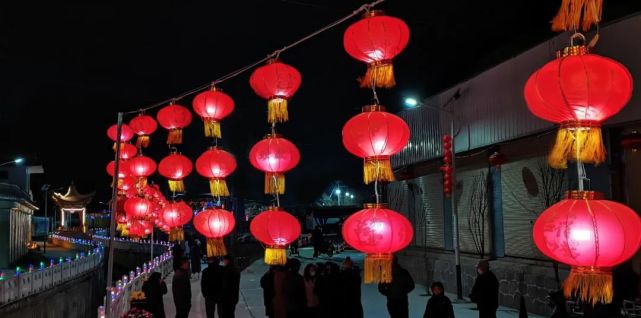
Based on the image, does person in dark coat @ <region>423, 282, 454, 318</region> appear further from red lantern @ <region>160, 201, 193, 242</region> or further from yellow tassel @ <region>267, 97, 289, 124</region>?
red lantern @ <region>160, 201, 193, 242</region>

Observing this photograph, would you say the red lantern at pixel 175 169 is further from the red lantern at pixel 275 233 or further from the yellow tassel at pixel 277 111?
the yellow tassel at pixel 277 111

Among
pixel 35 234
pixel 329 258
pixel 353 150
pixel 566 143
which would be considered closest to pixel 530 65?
pixel 353 150

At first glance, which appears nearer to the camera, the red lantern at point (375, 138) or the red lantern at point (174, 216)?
the red lantern at point (375, 138)

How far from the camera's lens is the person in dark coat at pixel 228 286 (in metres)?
10.2

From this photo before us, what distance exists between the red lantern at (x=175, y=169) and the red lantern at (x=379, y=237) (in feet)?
22.3

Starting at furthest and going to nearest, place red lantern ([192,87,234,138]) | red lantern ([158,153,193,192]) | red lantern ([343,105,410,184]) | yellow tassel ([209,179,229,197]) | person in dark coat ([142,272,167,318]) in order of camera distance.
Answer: red lantern ([158,153,193,192]) < yellow tassel ([209,179,229,197]) < red lantern ([192,87,234,138]) < person in dark coat ([142,272,167,318]) < red lantern ([343,105,410,184])

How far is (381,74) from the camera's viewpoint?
720cm

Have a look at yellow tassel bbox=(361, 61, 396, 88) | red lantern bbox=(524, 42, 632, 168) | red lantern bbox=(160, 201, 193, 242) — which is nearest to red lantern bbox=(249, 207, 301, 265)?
yellow tassel bbox=(361, 61, 396, 88)

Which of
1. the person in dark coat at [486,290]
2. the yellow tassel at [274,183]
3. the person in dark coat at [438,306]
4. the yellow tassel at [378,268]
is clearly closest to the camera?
the yellow tassel at [378,268]

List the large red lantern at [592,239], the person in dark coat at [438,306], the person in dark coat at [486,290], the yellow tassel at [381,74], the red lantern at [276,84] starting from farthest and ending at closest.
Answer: the person in dark coat at [486,290], the red lantern at [276,84], the person in dark coat at [438,306], the yellow tassel at [381,74], the large red lantern at [592,239]

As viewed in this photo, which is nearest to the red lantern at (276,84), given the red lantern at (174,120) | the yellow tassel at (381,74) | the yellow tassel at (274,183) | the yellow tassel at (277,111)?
the yellow tassel at (277,111)

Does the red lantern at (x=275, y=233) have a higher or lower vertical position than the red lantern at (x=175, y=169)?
lower

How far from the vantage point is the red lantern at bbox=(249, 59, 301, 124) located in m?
8.77

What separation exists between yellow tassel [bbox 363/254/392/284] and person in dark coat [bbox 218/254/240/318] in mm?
4062
